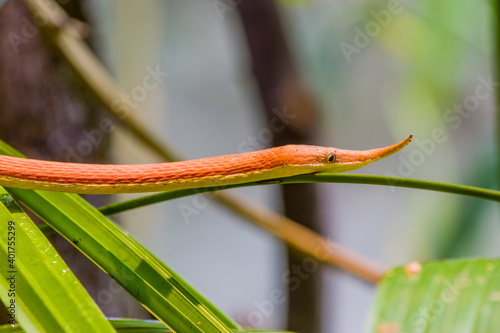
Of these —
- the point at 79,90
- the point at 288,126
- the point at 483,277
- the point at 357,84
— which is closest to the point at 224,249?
the point at 357,84

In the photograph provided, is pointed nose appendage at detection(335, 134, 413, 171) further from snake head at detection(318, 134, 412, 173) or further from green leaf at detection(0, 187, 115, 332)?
green leaf at detection(0, 187, 115, 332)

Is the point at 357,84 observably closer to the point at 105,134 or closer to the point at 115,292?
the point at 105,134

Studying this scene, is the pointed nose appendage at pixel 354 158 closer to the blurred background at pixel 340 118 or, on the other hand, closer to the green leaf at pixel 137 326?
the green leaf at pixel 137 326

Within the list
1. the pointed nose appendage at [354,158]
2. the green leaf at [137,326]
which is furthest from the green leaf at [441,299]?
the green leaf at [137,326]

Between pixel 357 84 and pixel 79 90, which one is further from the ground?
pixel 357 84

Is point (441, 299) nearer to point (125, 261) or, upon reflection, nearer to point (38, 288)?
point (125, 261)

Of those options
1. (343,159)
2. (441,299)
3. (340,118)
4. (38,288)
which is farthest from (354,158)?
(340,118)

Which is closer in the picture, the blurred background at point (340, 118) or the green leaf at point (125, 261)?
the green leaf at point (125, 261)
